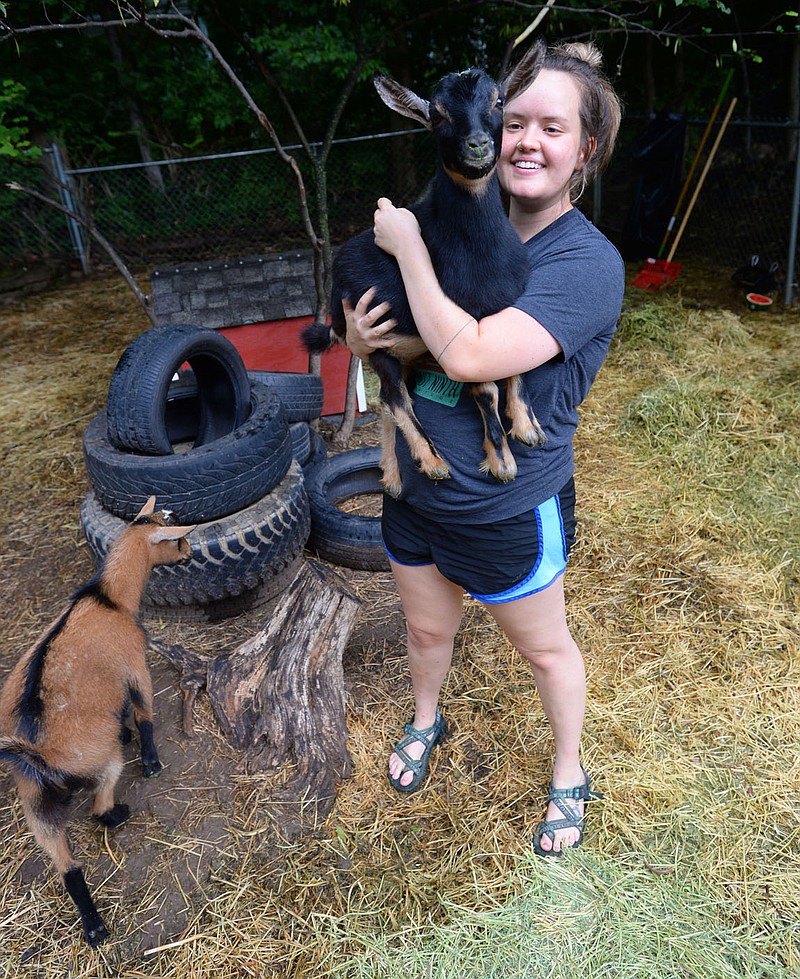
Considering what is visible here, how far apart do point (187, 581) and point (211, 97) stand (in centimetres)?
894

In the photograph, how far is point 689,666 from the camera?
10.0 ft

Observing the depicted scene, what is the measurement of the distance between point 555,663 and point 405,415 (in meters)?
0.85

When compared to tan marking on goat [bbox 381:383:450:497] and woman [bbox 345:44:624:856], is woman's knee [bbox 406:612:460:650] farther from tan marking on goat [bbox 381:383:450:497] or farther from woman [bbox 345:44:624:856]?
tan marking on goat [bbox 381:383:450:497]

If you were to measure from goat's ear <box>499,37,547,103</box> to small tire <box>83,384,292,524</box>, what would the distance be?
209 cm

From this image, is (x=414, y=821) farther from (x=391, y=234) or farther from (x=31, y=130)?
(x=31, y=130)

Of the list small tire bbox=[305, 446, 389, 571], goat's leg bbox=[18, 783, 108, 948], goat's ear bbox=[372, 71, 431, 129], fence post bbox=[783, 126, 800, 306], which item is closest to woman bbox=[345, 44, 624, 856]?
goat's ear bbox=[372, 71, 431, 129]

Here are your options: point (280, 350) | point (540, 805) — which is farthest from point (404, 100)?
point (280, 350)

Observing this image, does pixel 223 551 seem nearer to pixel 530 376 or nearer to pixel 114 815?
pixel 114 815

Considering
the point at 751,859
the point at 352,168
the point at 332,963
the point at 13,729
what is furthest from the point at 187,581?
the point at 352,168

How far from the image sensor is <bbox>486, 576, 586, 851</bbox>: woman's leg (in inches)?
77.2

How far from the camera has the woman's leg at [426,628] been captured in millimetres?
2148

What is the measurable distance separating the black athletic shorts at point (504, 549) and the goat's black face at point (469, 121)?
2.79ft

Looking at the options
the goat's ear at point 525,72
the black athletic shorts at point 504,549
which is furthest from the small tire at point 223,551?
the goat's ear at point 525,72

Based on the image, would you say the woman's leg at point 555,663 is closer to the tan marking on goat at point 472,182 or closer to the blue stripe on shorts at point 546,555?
the blue stripe on shorts at point 546,555
